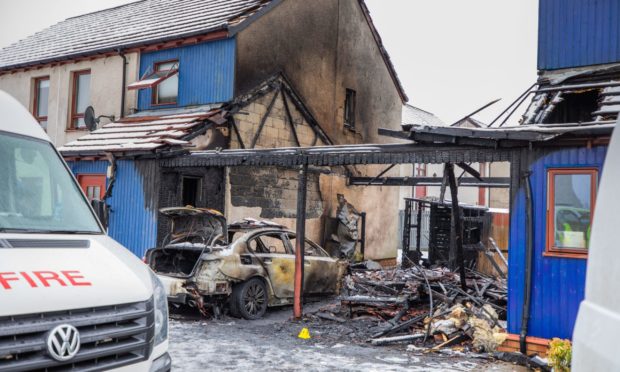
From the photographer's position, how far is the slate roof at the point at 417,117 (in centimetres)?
Result: 3491

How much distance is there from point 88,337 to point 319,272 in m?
9.18

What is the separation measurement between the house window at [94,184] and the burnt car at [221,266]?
5.43 metres

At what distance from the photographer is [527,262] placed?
898cm

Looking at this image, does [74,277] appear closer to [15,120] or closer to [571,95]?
[15,120]

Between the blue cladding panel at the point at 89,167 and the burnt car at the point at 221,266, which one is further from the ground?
the blue cladding panel at the point at 89,167

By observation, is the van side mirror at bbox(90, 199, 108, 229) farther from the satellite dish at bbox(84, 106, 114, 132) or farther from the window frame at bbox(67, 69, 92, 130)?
the window frame at bbox(67, 69, 92, 130)

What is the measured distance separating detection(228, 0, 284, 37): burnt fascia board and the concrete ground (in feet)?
29.3

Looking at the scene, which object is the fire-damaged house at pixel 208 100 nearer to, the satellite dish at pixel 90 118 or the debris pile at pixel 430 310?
the satellite dish at pixel 90 118

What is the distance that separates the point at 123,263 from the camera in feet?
14.5

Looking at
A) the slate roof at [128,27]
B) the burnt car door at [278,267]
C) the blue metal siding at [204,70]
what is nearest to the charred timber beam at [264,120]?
the blue metal siding at [204,70]

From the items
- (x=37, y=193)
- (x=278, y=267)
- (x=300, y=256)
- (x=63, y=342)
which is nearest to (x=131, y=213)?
(x=278, y=267)

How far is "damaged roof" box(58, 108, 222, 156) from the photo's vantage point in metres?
14.5

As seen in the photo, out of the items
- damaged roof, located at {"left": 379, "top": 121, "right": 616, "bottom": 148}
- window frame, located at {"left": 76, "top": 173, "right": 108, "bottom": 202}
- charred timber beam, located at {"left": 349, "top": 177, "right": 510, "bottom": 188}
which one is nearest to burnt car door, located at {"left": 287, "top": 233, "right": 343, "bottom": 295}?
damaged roof, located at {"left": 379, "top": 121, "right": 616, "bottom": 148}

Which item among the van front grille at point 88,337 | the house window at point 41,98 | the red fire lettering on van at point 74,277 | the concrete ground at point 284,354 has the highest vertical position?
the house window at point 41,98
